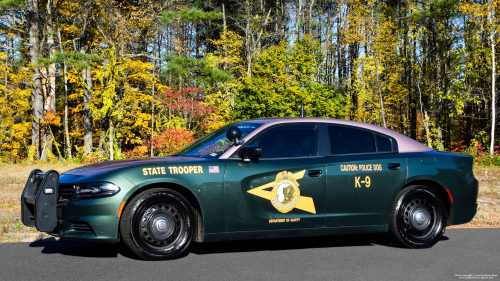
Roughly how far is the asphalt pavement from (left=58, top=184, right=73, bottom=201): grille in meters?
0.69

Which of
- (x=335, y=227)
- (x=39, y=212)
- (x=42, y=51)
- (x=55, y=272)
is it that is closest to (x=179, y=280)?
(x=55, y=272)

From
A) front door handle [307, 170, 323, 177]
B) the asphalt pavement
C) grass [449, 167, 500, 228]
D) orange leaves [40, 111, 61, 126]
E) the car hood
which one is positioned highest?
orange leaves [40, 111, 61, 126]

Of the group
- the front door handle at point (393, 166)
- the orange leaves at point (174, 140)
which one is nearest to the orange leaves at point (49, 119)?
the orange leaves at point (174, 140)

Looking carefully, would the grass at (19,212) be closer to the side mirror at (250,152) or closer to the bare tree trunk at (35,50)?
the side mirror at (250,152)

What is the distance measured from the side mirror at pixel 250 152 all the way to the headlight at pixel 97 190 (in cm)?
137

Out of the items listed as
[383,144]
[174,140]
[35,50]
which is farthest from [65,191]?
[35,50]

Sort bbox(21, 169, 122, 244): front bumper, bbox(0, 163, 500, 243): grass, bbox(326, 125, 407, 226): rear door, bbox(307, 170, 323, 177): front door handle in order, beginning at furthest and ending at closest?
bbox(0, 163, 500, 243): grass
bbox(326, 125, 407, 226): rear door
bbox(307, 170, 323, 177): front door handle
bbox(21, 169, 122, 244): front bumper

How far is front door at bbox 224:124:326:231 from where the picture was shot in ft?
17.2

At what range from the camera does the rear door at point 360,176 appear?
5.61 metres

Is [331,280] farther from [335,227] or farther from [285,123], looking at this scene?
[285,123]

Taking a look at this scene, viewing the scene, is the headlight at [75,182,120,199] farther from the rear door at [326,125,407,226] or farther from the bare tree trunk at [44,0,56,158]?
the bare tree trunk at [44,0,56,158]

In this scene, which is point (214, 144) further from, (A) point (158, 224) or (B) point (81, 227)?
(B) point (81, 227)

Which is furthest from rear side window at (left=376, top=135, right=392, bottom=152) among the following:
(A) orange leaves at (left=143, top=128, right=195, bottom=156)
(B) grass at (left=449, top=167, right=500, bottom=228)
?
(A) orange leaves at (left=143, top=128, right=195, bottom=156)

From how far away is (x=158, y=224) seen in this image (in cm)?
503
